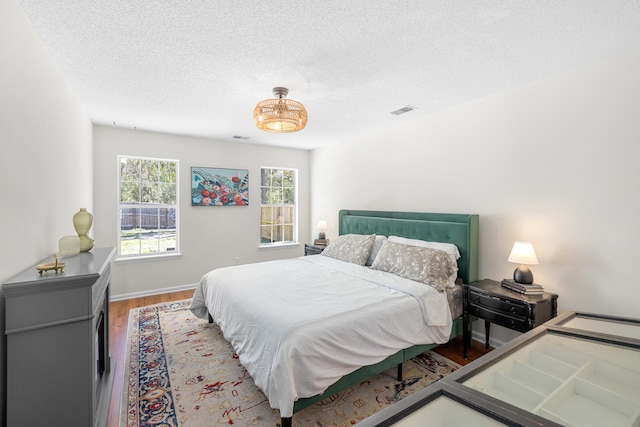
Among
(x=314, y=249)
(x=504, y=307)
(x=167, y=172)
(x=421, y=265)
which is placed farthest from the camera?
(x=314, y=249)

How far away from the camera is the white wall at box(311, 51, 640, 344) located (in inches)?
85.5

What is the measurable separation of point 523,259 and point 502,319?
543 mm

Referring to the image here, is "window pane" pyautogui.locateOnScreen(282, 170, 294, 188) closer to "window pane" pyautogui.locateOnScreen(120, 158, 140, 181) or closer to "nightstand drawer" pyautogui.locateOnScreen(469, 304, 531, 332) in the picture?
"window pane" pyautogui.locateOnScreen(120, 158, 140, 181)

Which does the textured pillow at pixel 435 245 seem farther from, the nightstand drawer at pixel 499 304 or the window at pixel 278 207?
the window at pixel 278 207

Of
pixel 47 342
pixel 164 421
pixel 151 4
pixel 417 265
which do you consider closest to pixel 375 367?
pixel 417 265

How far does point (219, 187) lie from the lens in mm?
4938

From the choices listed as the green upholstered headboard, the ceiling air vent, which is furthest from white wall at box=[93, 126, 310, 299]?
the ceiling air vent

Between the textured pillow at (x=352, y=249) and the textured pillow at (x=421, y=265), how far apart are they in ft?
1.29

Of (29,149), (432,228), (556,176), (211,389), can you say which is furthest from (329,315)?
(556,176)

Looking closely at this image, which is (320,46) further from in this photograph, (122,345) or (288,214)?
(288,214)

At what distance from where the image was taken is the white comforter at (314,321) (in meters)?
1.75

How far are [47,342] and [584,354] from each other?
237 centimetres

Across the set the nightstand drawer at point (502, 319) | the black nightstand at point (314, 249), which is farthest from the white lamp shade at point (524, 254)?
the black nightstand at point (314, 249)

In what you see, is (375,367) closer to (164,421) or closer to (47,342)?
(164,421)
